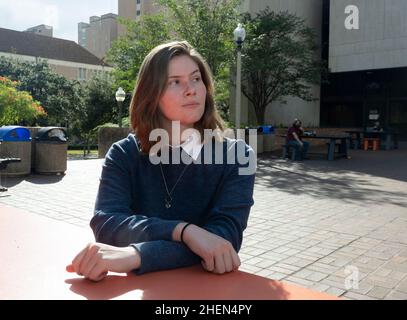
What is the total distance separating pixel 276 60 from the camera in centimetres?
2075

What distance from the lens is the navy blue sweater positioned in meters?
1.67

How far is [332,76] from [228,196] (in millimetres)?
28805

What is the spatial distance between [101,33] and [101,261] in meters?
88.9

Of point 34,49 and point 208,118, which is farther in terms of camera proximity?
point 34,49

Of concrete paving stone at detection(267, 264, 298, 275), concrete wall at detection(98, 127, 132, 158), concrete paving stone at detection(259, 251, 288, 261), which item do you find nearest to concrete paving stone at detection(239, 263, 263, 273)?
concrete paving stone at detection(267, 264, 298, 275)

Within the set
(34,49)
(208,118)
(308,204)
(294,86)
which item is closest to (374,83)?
(294,86)

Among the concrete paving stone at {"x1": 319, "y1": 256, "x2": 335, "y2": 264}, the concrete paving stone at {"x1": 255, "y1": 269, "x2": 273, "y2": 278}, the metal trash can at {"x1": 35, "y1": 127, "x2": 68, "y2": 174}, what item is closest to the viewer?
the concrete paving stone at {"x1": 255, "y1": 269, "x2": 273, "y2": 278}

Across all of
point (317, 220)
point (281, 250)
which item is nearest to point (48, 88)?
point (317, 220)

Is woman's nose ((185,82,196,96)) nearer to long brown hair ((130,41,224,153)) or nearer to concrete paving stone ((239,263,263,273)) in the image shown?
long brown hair ((130,41,224,153))

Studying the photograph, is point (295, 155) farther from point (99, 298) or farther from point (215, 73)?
point (99, 298)

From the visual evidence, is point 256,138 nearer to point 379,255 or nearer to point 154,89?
point 379,255

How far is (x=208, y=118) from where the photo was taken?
6.44 ft

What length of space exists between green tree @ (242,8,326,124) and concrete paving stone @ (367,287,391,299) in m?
16.8

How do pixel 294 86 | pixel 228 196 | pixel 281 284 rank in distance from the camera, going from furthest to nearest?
1. pixel 294 86
2. pixel 228 196
3. pixel 281 284
